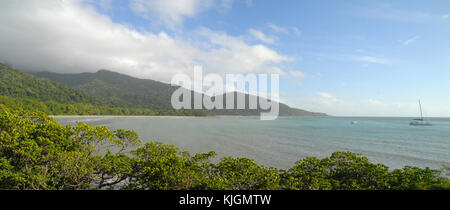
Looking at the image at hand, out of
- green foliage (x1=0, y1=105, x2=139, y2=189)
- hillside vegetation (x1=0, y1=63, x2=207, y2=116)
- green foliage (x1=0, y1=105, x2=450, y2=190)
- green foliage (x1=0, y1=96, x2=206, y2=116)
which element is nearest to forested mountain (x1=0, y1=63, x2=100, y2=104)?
hillside vegetation (x1=0, y1=63, x2=207, y2=116)

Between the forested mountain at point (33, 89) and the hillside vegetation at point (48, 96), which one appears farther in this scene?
the forested mountain at point (33, 89)

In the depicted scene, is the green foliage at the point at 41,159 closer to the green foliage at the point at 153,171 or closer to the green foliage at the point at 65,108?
the green foliage at the point at 153,171

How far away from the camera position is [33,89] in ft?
369

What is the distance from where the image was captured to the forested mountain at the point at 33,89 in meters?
103

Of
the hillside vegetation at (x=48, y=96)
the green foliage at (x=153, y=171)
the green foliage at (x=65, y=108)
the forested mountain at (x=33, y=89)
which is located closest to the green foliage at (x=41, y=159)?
the green foliage at (x=153, y=171)

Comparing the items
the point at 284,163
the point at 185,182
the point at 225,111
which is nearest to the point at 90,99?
the point at 225,111

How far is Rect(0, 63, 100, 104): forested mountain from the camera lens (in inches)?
4040

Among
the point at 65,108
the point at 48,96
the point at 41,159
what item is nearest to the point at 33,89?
the point at 48,96

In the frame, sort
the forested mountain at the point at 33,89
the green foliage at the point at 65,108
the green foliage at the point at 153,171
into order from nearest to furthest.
Result: the green foliage at the point at 153,171 < the green foliage at the point at 65,108 < the forested mountain at the point at 33,89

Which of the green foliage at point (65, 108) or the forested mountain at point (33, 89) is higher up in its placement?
the forested mountain at point (33, 89)

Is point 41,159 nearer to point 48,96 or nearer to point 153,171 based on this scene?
point 153,171

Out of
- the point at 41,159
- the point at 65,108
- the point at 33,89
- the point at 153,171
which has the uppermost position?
the point at 33,89
